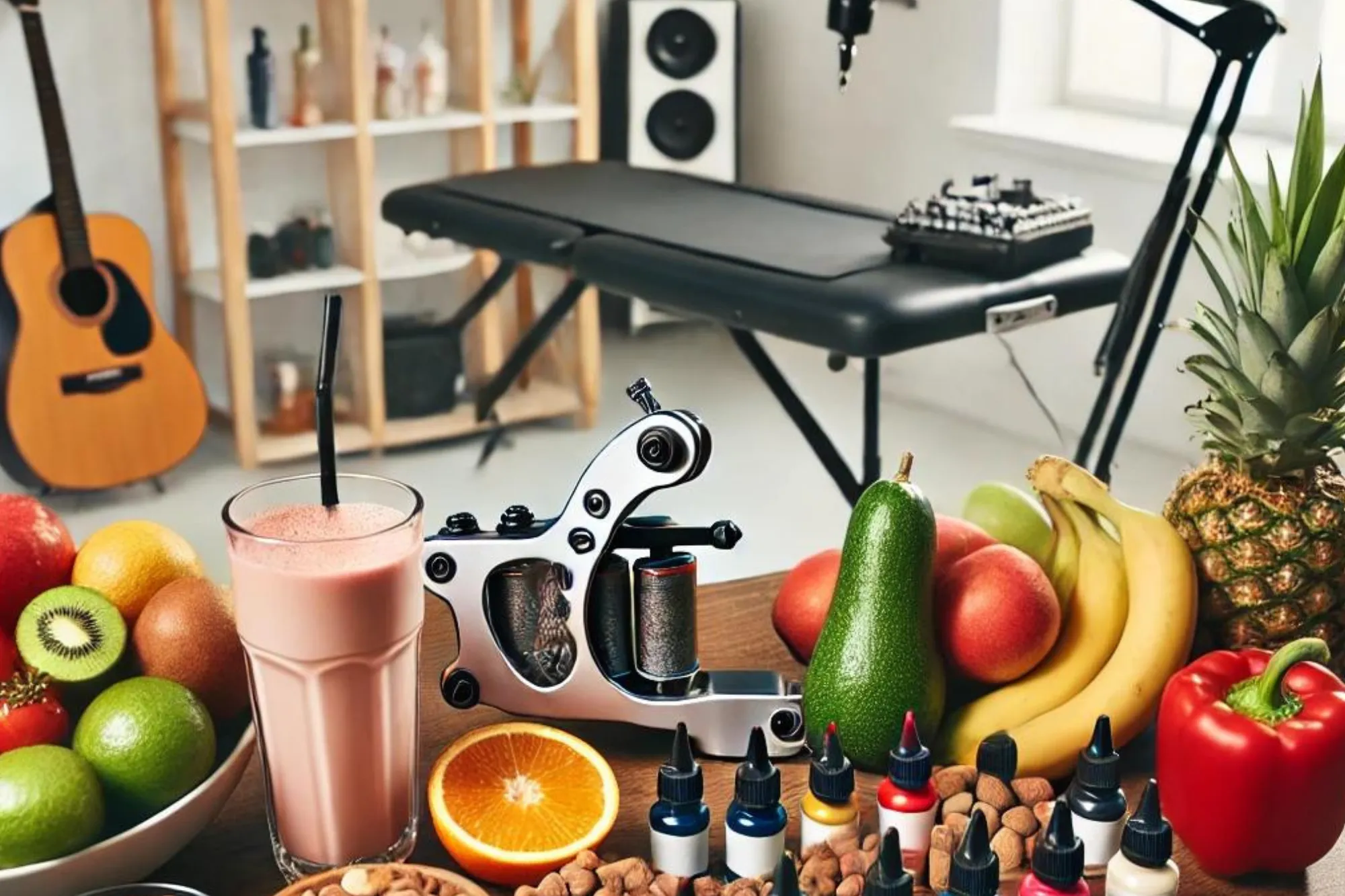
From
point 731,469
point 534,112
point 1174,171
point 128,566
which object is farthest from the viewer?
point 534,112

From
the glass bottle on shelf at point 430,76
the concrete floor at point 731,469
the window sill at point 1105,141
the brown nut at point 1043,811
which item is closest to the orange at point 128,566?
the brown nut at point 1043,811

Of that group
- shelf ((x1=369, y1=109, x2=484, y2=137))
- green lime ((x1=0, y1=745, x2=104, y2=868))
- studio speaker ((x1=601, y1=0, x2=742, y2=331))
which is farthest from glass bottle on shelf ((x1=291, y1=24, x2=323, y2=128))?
green lime ((x1=0, y1=745, x2=104, y2=868))

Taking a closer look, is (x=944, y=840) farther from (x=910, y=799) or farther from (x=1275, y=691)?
(x=1275, y=691)

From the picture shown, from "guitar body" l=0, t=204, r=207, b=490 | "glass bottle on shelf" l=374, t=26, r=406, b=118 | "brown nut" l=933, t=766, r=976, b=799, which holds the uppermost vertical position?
"glass bottle on shelf" l=374, t=26, r=406, b=118

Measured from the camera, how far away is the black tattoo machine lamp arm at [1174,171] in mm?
1839

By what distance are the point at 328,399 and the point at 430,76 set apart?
3.44 m

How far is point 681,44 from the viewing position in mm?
4961

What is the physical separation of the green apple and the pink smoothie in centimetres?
51

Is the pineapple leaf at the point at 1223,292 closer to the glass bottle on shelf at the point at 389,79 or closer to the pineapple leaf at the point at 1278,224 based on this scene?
the pineapple leaf at the point at 1278,224

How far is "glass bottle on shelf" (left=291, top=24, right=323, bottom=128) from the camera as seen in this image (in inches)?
159

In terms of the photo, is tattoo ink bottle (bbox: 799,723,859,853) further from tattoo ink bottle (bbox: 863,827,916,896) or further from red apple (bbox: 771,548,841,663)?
red apple (bbox: 771,548,841,663)

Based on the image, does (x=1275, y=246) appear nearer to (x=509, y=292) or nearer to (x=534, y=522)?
(x=534, y=522)

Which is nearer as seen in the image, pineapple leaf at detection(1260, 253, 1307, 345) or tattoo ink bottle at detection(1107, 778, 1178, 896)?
tattoo ink bottle at detection(1107, 778, 1178, 896)

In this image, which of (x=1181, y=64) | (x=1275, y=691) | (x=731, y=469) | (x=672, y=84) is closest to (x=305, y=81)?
(x=672, y=84)
